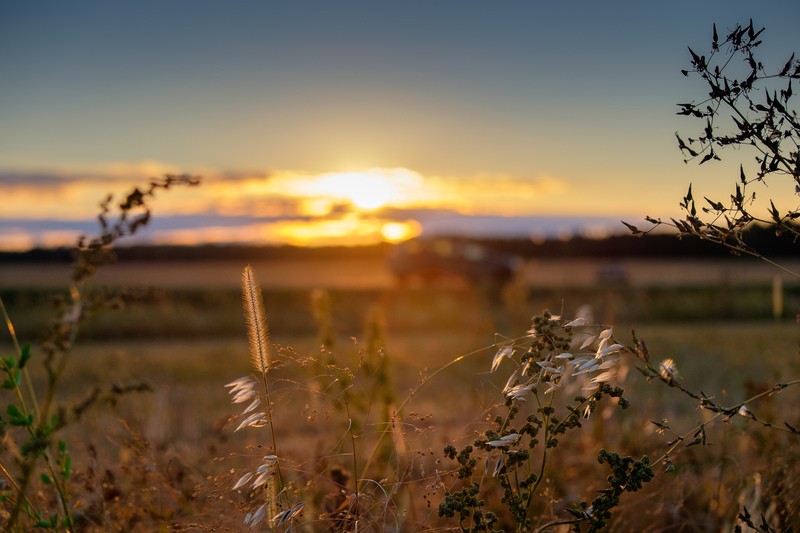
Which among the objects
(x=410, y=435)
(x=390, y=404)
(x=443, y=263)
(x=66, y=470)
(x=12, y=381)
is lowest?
(x=443, y=263)

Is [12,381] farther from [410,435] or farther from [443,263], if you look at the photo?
[443,263]

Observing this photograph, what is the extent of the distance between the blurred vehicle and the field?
238 inches

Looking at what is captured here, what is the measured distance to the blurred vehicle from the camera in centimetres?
3625

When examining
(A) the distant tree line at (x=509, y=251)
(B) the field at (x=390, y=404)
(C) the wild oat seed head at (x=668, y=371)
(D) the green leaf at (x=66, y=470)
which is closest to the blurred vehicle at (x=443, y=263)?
(B) the field at (x=390, y=404)

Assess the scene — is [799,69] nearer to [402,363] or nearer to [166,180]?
[166,180]

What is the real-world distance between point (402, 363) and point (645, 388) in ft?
13.3

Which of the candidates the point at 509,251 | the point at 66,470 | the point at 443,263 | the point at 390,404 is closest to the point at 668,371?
the point at 66,470

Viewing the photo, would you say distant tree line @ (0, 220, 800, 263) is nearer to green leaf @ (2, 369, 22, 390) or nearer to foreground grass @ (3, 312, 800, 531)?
foreground grass @ (3, 312, 800, 531)

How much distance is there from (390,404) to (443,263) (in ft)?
108

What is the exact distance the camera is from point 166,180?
95.7 inches

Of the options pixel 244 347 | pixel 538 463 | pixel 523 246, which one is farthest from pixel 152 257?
pixel 538 463

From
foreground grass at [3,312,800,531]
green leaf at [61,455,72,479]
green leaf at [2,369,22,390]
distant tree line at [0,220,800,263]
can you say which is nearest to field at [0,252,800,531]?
foreground grass at [3,312,800,531]

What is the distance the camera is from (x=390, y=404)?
3.51m

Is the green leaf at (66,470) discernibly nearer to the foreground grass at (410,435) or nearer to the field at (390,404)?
the foreground grass at (410,435)
